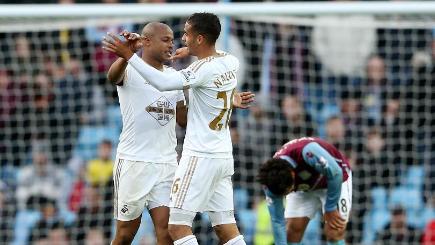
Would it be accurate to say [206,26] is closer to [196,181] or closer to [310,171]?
[196,181]

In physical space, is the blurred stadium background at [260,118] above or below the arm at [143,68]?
below

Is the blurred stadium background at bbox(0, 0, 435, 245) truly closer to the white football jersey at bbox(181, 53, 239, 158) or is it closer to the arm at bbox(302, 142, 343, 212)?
the arm at bbox(302, 142, 343, 212)

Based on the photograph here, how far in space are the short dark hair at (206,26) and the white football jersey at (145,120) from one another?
0.43 meters

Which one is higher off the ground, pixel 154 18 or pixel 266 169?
pixel 154 18

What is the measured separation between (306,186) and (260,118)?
120 inches

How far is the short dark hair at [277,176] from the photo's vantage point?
354 inches

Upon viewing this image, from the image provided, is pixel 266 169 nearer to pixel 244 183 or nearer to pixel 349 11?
pixel 349 11

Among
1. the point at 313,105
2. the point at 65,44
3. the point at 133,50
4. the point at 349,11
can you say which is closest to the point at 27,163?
the point at 65,44

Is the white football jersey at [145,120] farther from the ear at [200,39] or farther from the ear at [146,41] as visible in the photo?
the ear at [200,39]

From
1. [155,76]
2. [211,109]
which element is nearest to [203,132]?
[211,109]

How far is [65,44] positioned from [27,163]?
1.38 meters

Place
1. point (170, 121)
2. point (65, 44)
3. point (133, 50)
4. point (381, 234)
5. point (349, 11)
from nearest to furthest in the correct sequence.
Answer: point (133, 50) < point (170, 121) < point (349, 11) < point (381, 234) < point (65, 44)

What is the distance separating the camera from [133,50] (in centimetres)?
793

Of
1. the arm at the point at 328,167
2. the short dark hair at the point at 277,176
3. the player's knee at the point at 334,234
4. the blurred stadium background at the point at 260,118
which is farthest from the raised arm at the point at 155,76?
the blurred stadium background at the point at 260,118
